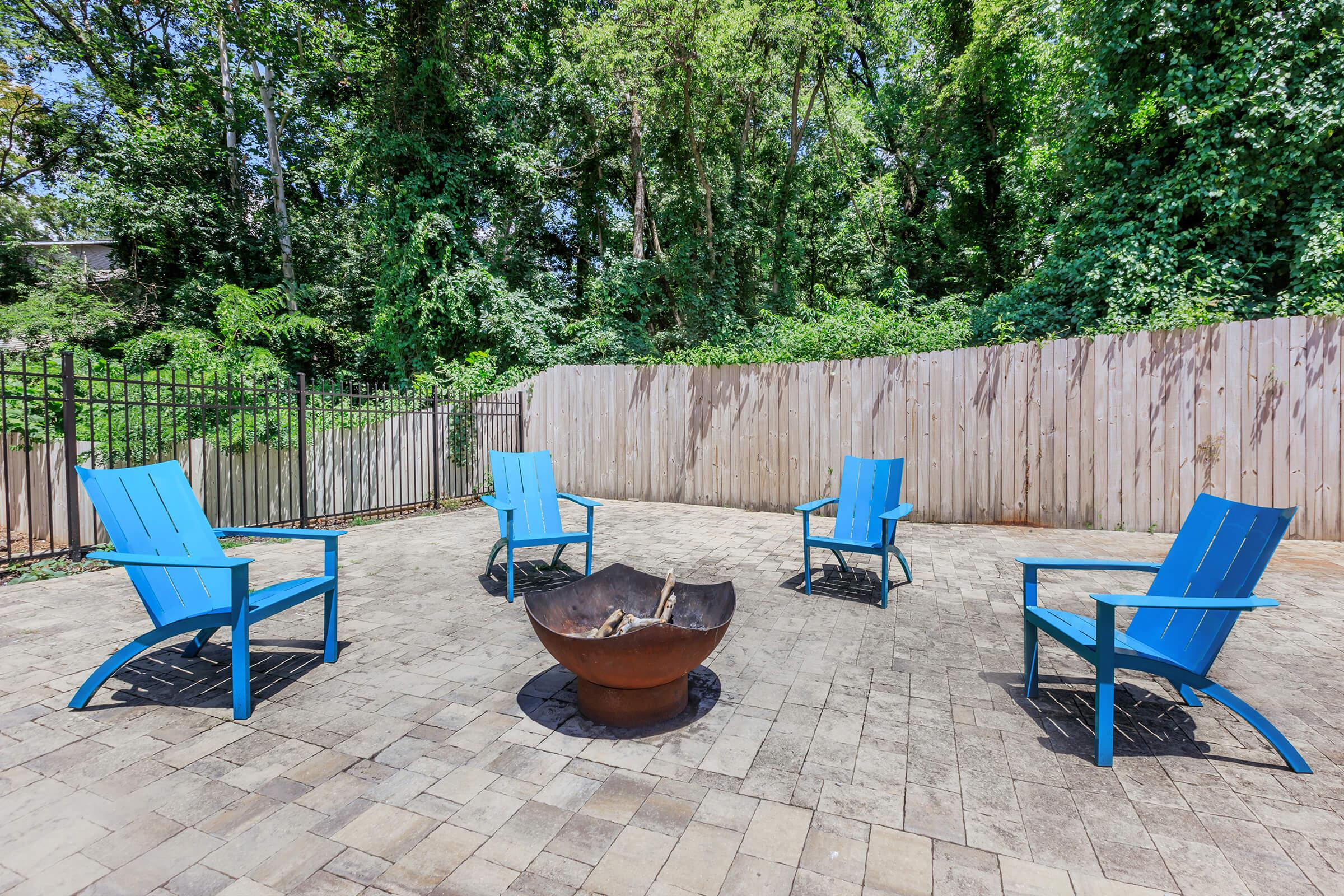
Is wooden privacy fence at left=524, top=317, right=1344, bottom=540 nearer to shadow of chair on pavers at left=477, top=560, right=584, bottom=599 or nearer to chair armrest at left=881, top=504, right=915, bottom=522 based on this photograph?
chair armrest at left=881, top=504, right=915, bottom=522

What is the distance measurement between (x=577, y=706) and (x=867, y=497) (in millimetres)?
2784

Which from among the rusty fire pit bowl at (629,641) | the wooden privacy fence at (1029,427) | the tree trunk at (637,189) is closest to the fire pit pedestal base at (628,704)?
the rusty fire pit bowl at (629,641)

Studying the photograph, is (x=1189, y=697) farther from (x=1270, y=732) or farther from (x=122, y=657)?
(x=122, y=657)

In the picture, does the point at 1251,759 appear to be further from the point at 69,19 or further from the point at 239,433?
the point at 69,19

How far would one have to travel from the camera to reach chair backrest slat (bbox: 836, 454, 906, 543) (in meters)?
4.33

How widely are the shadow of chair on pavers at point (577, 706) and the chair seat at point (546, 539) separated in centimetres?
129

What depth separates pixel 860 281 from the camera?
17.1 m

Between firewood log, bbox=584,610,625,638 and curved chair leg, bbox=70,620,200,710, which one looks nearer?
curved chair leg, bbox=70,620,200,710

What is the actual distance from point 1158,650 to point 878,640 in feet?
4.21

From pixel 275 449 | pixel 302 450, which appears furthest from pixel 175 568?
pixel 275 449

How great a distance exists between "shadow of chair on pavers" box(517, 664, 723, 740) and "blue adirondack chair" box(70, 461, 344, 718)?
44.3 inches

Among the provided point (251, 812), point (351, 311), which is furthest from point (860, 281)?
point (251, 812)

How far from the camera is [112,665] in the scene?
7.93 feet

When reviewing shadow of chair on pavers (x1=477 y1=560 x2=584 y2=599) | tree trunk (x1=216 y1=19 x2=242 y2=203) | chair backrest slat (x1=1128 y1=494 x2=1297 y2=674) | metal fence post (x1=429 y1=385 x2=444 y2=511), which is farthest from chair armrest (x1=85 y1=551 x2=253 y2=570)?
tree trunk (x1=216 y1=19 x2=242 y2=203)
